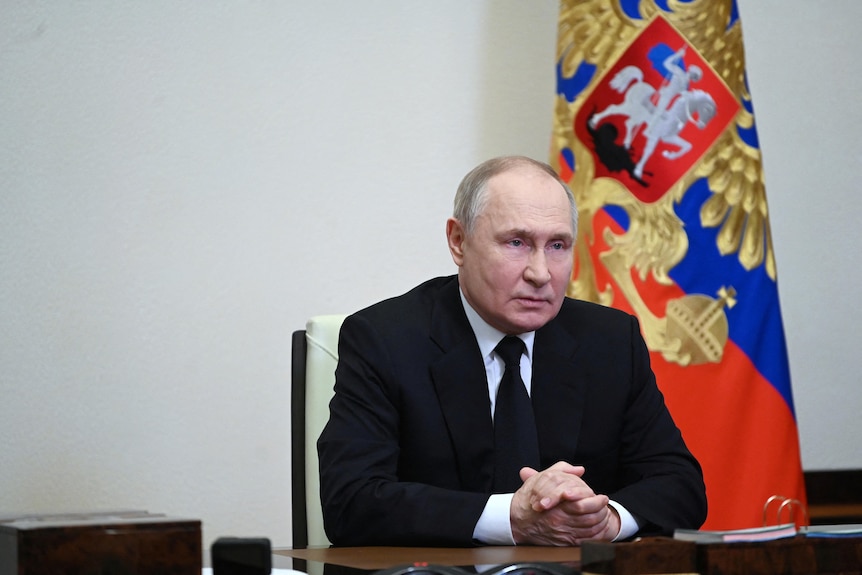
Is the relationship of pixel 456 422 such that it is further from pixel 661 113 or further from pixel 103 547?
pixel 661 113

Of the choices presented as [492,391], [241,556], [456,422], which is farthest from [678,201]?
[241,556]

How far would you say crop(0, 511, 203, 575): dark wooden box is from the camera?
1.16 m

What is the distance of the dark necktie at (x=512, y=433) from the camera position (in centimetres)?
222

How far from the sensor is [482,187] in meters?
2.36

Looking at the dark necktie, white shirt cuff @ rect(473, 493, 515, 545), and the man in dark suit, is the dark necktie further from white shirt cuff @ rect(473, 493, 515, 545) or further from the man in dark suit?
white shirt cuff @ rect(473, 493, 515, 545)

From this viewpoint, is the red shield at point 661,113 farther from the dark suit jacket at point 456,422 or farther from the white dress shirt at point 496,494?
the white dress shirt at point 496,494

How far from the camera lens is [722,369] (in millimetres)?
3135

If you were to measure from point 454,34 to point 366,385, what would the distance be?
72.3 inches

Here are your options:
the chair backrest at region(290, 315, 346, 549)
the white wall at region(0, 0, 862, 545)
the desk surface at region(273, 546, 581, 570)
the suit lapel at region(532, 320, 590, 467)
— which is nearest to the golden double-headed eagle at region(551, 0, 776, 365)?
the white wall at region(0, 0, 862, 545)

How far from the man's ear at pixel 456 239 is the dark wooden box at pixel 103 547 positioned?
1.31m

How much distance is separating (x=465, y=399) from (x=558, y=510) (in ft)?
1.37

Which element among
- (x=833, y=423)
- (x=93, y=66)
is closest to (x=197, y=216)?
(x=93, y=66)

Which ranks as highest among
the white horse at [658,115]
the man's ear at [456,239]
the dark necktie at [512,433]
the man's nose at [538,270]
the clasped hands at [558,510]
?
the white horse at [658,115]

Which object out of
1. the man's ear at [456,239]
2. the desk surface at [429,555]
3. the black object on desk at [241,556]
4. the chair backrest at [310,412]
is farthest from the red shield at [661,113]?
the black object on desk at [241,556]
